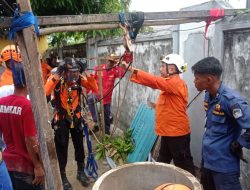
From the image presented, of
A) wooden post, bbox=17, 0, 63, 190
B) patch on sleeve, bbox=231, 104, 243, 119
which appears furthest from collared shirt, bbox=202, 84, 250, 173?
wooden post, bbox=17, 0, 63, 190

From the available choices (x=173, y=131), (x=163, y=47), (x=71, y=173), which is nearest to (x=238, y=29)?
(x=173, y=131)

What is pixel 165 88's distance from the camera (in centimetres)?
388

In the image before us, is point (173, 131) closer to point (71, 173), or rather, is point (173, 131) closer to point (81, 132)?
point (81, 132)

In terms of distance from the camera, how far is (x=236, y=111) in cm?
265

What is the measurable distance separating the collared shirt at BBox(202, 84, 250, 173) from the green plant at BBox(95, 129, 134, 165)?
285 centimetres

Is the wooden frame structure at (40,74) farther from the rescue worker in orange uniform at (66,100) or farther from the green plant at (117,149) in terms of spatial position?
the green plant at (117,149)

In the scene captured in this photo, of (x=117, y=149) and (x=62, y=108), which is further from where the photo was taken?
(x=117, y=149)

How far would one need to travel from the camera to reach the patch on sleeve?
2.63m

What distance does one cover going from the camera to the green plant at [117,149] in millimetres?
5715

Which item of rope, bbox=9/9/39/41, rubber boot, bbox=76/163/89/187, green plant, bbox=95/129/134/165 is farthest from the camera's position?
green plant, bbox=95/129/134/165

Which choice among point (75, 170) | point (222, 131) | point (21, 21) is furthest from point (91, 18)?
point (75, 170)

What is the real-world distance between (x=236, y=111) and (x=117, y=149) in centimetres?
347

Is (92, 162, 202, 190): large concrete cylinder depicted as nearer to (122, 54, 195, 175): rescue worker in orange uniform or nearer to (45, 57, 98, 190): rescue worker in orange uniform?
(122, 54, 195, 175): rescue worker in orange uniform

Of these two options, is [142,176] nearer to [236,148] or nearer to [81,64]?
[236,148]
